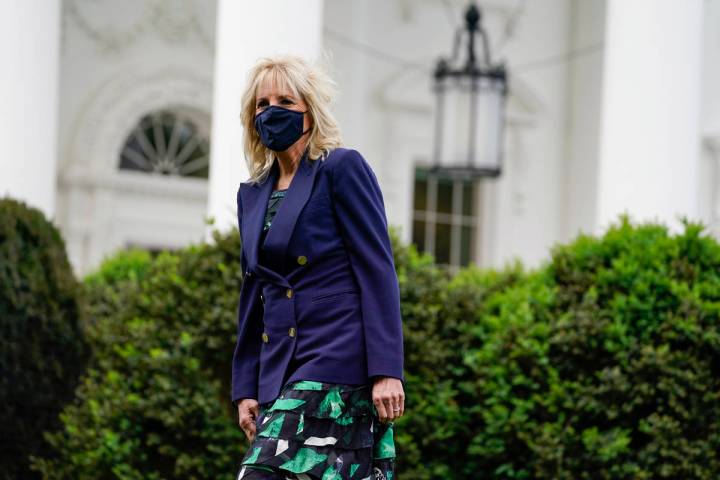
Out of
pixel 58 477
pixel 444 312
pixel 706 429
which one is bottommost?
pixel 58 477

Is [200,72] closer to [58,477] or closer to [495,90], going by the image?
[495,90]

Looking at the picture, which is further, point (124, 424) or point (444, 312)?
point (444, 312)

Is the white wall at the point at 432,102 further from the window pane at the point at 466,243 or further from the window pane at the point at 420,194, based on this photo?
the window pane at the point at 420,194

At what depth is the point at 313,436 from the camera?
11.5 feet

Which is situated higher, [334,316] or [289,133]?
[289,133]

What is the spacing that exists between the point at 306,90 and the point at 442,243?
37.1 ft

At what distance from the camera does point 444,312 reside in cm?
654

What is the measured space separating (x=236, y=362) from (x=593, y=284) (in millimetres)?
2794

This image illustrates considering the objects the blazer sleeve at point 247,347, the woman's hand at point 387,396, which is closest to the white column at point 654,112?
the blazer sleeve at point 247,347

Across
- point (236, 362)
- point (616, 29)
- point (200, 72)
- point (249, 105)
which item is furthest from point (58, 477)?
point (200, 72)

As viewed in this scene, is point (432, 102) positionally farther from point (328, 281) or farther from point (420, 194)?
point (328, 281)

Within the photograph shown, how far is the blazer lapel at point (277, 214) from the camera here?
12.0ft

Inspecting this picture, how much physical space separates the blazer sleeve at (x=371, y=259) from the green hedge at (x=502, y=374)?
2413 mm

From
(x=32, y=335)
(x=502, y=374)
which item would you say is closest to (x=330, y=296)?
(x=502, y=374)
